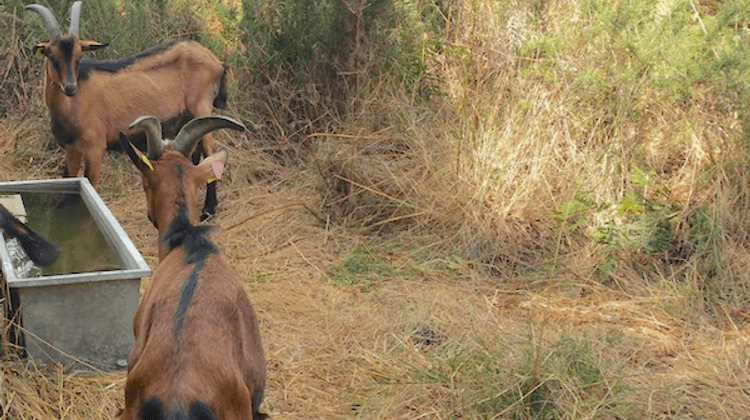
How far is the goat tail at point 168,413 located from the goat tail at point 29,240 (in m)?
2.75

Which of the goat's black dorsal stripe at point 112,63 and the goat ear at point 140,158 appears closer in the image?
the goat ear at point 140,158

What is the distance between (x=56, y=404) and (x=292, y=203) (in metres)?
3.64

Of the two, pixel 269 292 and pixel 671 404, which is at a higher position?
pixel 671 404

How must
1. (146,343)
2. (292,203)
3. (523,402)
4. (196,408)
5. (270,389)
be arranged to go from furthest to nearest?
(292,203)
(270,389)
(523,402)
(146,343)
(196,408)

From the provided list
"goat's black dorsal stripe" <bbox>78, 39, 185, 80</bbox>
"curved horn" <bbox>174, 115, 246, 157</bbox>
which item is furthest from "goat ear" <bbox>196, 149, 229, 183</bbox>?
"goat's black dorsal stripe" <bbox>78, 39, 185, 80</bbox>

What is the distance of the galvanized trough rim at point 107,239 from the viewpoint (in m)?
4.88

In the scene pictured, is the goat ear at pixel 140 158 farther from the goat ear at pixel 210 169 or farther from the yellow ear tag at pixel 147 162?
the goat ear at pixel 210 169

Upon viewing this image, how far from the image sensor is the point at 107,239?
19.7 ft

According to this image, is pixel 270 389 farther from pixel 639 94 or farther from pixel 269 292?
pixel 639 94

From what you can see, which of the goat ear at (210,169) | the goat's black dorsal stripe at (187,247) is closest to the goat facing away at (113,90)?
the goat ear at (210,169)

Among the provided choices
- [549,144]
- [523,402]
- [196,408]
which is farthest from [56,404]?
[549,144]

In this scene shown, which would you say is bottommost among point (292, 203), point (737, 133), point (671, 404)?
point (292, 203)

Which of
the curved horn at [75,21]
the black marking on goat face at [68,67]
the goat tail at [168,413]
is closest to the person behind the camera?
the goat tail at [168,413]

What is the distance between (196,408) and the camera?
3.25 m
